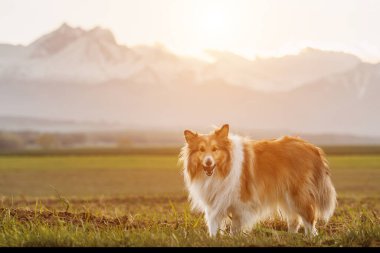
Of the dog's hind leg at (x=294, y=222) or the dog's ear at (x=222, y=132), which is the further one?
the dog's hind leg at (x=294, y=222)

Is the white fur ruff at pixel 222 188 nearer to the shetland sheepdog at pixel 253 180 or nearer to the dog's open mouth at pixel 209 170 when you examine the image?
the shetland sheepdog at pixel 253 180

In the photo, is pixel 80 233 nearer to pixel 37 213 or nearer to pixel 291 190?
A: pixel 37 213

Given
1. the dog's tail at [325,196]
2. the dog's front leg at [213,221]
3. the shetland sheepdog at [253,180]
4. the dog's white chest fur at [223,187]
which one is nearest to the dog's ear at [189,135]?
the shetland sheepdog at [253,180]

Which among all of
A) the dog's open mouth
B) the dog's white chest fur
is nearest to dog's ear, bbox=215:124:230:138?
the dog's white chest fur

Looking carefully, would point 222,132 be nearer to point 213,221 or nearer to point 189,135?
point 189,135

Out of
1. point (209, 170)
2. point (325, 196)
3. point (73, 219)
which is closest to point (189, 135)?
point (209, 170)

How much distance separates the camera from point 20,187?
110 feet

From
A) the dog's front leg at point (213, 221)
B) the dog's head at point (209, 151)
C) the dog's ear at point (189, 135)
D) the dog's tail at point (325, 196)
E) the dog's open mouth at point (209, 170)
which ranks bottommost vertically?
the dog's front leg at point (213, 221)

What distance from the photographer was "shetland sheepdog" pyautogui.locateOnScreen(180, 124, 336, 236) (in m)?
8.65

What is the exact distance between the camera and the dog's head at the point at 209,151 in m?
8.45

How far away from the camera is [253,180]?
8.88 metres

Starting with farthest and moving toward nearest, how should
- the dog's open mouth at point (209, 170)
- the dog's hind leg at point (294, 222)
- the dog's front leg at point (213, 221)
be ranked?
1. the dog's hind leg at point (294, 222)
2. the dog's front leg at point (213, 221)
3. the dog's open mouth at point (209, 170)

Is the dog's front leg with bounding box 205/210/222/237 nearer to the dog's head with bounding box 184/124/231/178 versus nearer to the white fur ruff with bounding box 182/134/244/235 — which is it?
the white fur ruff with bounding box 182/134/244/235

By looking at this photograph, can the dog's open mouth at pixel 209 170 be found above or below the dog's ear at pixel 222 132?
below
